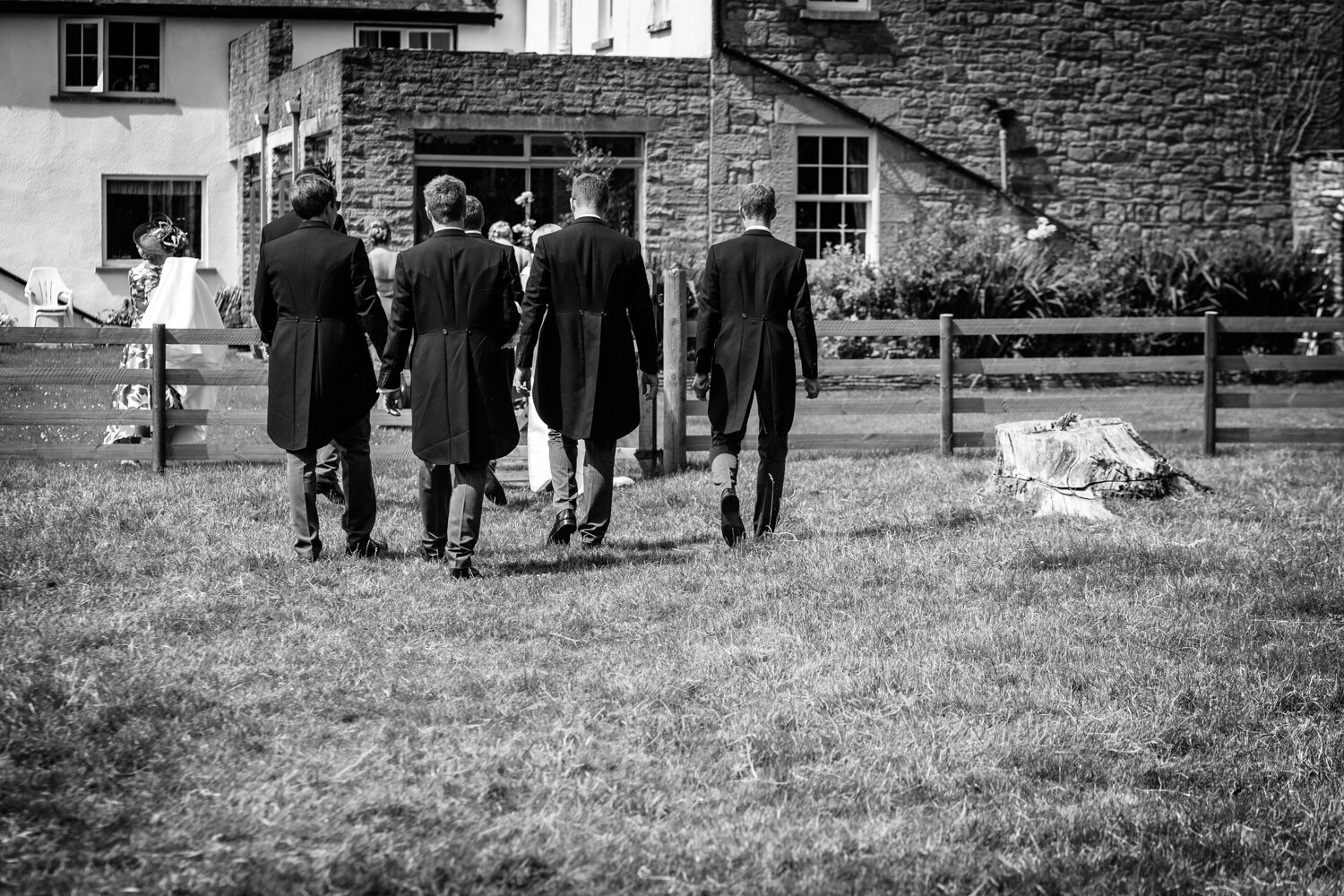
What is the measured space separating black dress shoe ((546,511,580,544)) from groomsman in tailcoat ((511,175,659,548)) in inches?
5.9

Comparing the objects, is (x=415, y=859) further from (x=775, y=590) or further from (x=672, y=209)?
(x=672, y=209)

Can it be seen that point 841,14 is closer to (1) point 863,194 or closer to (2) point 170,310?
(1) point 863,194

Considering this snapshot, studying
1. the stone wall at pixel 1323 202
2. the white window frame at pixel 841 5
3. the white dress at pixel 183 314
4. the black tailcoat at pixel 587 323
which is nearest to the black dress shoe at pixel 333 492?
the black tailcoat at pixel 587 323

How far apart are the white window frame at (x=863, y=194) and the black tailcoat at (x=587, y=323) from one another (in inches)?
505

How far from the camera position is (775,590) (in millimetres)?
7664

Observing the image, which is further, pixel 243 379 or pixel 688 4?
pixel 688 4

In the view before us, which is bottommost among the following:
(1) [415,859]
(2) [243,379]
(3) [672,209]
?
(1) [415,859]

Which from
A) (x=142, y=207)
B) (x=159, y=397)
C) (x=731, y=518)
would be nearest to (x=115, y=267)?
(x=142, y=207)

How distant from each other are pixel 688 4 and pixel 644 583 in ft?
49.4

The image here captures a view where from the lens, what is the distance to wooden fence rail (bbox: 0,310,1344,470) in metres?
11.7

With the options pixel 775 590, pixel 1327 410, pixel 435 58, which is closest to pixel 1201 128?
pixel 1327 410

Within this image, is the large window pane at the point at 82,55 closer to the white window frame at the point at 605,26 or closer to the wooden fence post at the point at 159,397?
the white window frame at the point at 605,26

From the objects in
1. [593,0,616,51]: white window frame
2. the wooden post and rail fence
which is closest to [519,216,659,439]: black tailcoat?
the wooden post and rail fence

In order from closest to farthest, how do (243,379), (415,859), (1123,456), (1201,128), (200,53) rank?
(415,859)
(1123,456)
(243,379)
(1201,128)
(200,53)
